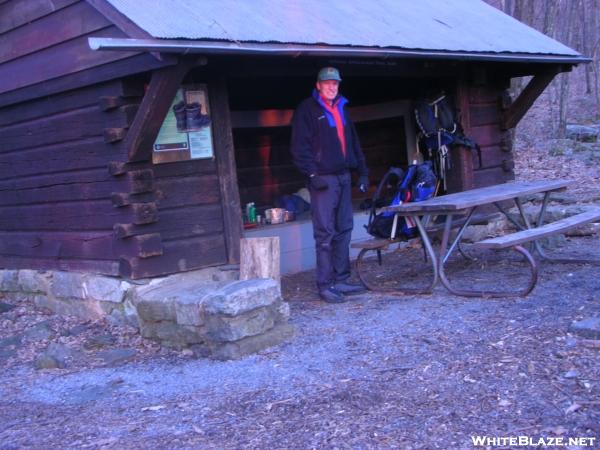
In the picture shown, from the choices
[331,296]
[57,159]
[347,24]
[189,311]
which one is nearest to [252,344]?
[189,311]

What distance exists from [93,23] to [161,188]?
152cm

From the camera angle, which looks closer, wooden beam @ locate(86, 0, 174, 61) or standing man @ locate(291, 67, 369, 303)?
wooden beam @ locate(86, 0, 174, 61)

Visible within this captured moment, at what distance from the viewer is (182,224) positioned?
6328mm

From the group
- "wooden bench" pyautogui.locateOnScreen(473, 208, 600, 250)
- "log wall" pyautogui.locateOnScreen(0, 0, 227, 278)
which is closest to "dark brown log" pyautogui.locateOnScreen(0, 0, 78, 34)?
"log wall" pyautogui.locateOnScreen(0, 0, 227, 278)

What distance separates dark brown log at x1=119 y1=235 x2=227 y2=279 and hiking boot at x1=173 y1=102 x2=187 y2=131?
103 centimetres

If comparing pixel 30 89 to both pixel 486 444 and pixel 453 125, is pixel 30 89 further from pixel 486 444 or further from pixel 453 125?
pixel 486 444

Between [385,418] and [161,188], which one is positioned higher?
[161,188]

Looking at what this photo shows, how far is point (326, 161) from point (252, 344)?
195cm

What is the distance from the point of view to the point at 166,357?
5379mm

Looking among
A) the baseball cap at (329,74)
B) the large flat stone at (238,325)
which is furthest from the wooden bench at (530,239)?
the baseball cap at (329,74)

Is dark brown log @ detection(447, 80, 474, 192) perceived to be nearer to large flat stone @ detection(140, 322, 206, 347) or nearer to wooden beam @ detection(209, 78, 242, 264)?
wooden beam @ detection(209, 78, 242, 264)

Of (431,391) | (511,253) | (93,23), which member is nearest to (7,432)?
(431,391)

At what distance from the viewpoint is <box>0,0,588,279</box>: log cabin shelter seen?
18.3 ft

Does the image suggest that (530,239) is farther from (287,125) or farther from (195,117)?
A: (287,125)
